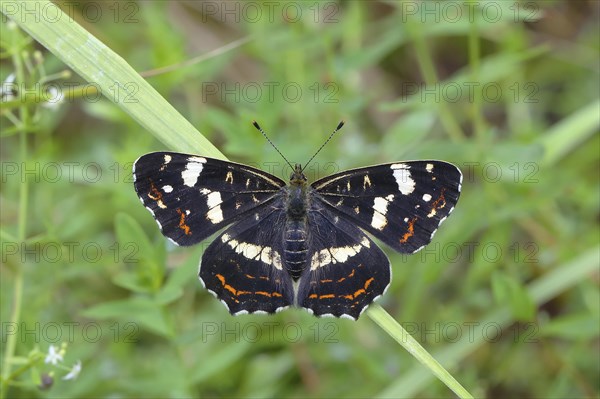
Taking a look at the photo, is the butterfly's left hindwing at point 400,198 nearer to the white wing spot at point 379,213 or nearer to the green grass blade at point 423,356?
Answer: the white wing spot at point 379,213

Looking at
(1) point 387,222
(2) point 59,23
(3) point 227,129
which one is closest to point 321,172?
(3) point 227,129

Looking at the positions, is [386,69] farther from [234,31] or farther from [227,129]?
[227,129]

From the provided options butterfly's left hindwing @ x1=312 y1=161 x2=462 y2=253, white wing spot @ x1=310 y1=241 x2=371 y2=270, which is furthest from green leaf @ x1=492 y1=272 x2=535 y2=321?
white wing spot @ x1=310 y1=241 x2=371 y2=270

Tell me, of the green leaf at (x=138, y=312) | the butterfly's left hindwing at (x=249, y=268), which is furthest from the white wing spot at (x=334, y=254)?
the green leaf at (x=138, y=312)

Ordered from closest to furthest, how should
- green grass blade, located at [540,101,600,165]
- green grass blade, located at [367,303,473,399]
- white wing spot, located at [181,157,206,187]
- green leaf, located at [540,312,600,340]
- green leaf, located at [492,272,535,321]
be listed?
1. green grass blade, located at [367,303,473,399]
2. white wing spot, located at [181,157,206,187]
3. green leaf, located at [492,272,535,321]
4. green leaf, located at [540,312,600,340]
5. green grass blade, located at [540,101,600,165]

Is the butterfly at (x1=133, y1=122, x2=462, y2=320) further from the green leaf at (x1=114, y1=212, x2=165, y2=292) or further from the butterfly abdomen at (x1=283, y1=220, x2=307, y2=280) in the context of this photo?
the green leaf at (x1=114, y1=212, x2=165, y2=292)

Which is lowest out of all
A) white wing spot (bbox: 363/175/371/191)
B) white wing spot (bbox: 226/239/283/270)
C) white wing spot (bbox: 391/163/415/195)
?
white wing spot (bbox: 226/239/283/270)
